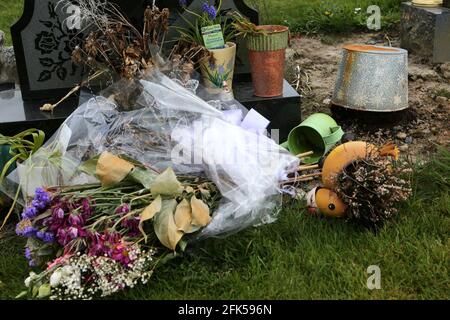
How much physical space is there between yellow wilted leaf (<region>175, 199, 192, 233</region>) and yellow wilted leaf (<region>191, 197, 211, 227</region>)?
0.02 m

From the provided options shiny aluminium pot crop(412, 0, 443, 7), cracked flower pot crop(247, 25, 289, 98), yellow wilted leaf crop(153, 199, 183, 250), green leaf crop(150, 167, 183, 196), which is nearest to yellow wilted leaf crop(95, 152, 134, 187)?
green leaf crop(150, 167, 183, 196)

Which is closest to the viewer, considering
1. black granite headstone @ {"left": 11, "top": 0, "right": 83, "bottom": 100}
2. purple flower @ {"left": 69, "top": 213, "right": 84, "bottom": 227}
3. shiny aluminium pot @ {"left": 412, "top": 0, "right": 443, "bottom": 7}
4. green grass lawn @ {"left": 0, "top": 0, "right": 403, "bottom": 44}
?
purple flower @ {"left": 69, "top": 213, "right": 84, "bottom": 227}

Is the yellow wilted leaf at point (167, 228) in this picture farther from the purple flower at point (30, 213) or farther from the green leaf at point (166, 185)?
the purple flower at point (30, 213)

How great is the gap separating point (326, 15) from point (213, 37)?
9.91 ft

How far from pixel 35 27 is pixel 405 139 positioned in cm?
232

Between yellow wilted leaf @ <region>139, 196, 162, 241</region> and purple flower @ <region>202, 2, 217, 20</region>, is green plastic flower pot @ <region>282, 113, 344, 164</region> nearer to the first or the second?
purple flower @ <region>202, 2, 217, 20</region>

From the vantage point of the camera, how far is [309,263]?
8.24ft

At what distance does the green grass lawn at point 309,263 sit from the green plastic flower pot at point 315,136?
667mm

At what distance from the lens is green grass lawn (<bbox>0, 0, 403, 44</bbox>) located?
609 centimetres

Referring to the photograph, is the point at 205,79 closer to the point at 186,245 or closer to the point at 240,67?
the point at 240,67

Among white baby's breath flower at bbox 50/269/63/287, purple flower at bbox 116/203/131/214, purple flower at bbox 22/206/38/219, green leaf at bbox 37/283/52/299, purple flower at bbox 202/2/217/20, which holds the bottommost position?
green leaf at bbox 37/283/52/299

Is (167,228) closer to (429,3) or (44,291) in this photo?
(44,291)

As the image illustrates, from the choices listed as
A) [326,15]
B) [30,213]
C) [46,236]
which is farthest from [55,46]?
[326,15]

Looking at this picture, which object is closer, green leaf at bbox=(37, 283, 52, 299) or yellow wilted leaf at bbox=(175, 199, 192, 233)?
green leaf at bbox=(37, 283, 52, 299)
